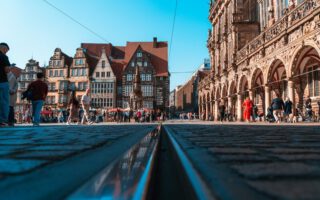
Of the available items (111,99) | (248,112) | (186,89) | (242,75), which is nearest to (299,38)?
(248,112)

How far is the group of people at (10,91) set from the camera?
675 centimetres

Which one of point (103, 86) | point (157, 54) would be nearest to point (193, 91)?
point (157, 54)

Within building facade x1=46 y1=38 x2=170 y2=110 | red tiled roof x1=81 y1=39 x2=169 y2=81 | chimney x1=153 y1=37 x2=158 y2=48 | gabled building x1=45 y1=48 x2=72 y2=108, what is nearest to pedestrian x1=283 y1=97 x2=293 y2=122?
building facade x1=46 y1=38 x2=170 y2=110

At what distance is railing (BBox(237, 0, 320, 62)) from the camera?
482 inches

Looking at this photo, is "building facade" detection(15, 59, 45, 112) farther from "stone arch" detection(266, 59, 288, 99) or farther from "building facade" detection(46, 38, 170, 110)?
"stone arch" detection(266, 59, 288, 99)

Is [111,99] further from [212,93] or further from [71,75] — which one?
[212,93]

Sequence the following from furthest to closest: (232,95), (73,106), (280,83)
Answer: (232,95)
(280,83)
(73,106)

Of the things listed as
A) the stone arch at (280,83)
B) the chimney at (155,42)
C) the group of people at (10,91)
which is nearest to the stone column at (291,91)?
the stone arch at (280,83)

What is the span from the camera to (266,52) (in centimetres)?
1756

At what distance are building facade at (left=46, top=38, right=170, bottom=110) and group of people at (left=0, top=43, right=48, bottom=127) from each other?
43.1 metres

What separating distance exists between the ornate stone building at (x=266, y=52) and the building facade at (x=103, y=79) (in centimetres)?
1977

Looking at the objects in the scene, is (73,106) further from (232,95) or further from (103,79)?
(103,79)

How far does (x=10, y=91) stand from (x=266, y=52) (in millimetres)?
14059

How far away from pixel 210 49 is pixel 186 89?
165ft
